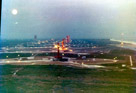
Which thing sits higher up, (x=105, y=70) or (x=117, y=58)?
→ (x=117, y=58)

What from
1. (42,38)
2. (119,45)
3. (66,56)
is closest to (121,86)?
(119,45)

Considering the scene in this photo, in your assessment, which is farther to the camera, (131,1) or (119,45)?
(119,45)

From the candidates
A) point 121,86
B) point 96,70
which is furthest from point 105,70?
point 121,86

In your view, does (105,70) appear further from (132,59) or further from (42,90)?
(42,90)

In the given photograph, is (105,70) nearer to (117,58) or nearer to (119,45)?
(117,58)

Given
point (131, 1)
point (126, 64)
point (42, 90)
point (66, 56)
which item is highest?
point (131, 1)

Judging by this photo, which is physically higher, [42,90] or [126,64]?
[126,64]
